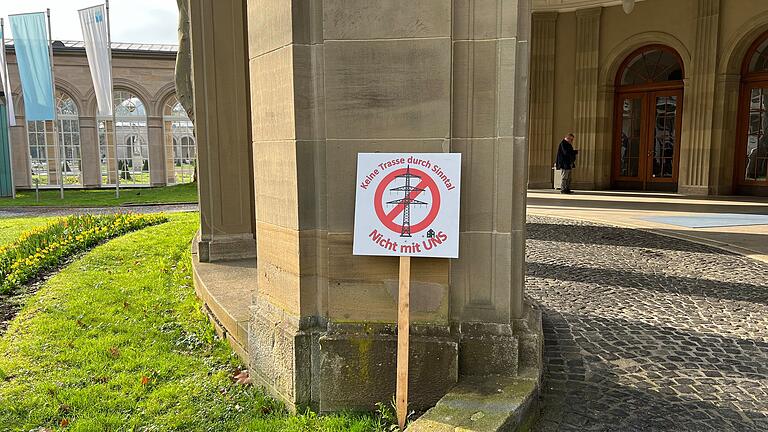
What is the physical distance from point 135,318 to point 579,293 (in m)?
4.04

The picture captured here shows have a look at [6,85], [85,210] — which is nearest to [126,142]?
[6,85]

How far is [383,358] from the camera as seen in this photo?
3029mm

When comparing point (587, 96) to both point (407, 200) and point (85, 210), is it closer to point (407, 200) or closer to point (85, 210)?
point (85, 210)

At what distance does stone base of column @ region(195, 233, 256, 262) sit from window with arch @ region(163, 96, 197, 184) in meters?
22.1

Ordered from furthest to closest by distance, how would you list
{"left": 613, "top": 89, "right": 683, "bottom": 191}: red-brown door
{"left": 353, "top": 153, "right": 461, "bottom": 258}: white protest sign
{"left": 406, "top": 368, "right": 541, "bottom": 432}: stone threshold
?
1. {"left": 613, "top": 89, "right": 683, "bottom": 191}: red-brown door
2. {"left": 353, "top": 153, "right": 461, "bottom": 258}: white protest sign
3. {"left": 406, "top": 368, "right": 541, "bottom": 432}: stone threshold

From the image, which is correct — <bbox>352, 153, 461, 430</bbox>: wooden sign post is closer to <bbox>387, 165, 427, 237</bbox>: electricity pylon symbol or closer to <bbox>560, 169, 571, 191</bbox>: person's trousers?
<bbox>387, 165, 427, 237</bbox>: electricity pylon symbol

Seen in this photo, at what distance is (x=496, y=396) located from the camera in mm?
2768

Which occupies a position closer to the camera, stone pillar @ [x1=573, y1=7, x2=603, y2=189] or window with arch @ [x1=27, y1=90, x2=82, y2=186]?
stone pillar @ [x1=573, y1=7, x2=603, y2=189]

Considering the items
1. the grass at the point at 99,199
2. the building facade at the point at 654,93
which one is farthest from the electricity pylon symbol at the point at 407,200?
the grass at the point at 99,199

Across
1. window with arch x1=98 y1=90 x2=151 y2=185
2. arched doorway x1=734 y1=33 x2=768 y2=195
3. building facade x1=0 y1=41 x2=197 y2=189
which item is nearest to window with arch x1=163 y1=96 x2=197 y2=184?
building facade x1=0 y1=41 x2=197 y2=189

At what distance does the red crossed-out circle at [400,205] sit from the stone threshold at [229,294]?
155cm

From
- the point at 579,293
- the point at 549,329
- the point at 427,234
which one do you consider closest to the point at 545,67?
the point at 579,293

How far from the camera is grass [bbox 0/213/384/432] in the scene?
3248mm

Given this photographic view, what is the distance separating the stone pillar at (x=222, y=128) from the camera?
608 centimetres
